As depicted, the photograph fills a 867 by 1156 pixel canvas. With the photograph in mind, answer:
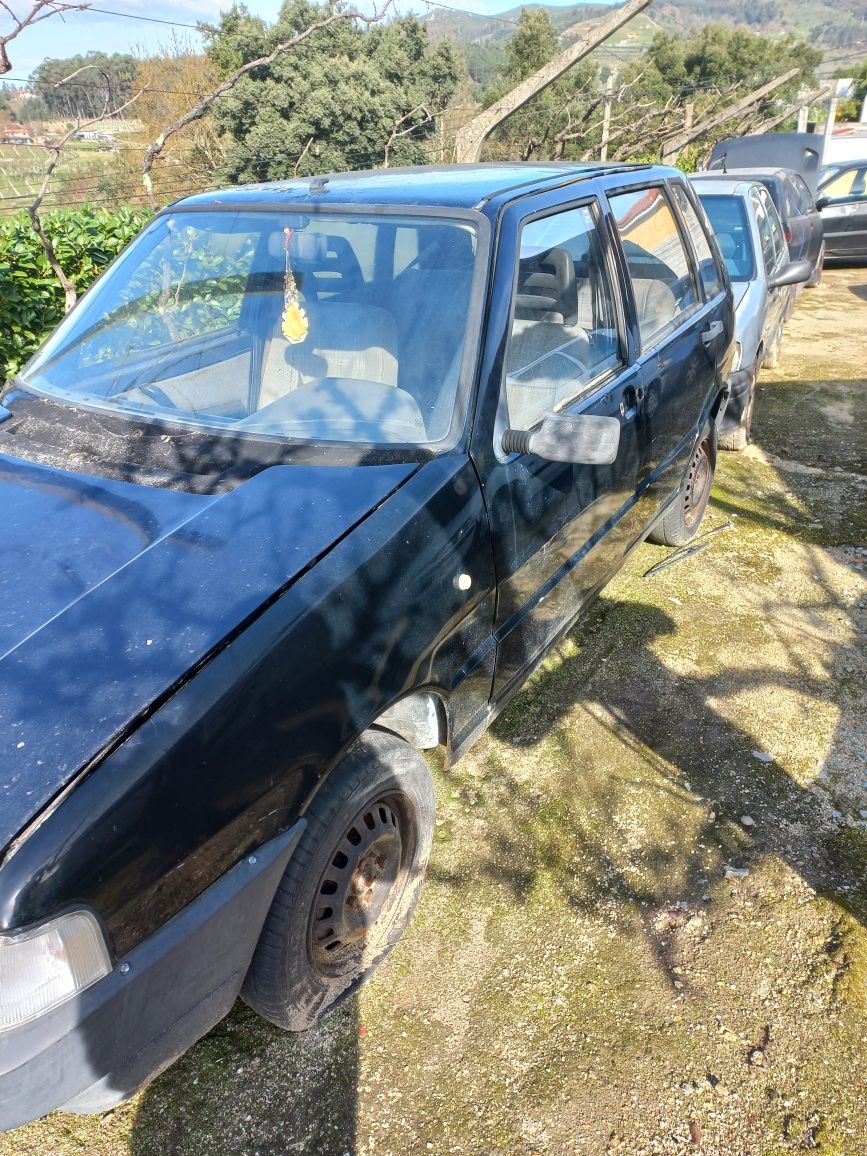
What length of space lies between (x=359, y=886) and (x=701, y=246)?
11.9 ft

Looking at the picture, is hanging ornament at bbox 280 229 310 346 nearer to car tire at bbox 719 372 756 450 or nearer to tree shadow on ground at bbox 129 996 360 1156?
tree shadow on ground at bbox 129 996 360 1156

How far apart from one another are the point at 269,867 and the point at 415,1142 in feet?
2.71

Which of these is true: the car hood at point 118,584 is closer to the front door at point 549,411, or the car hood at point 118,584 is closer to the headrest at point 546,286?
the front door at point 549,411

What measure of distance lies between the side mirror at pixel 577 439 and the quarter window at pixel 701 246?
236 centimetres

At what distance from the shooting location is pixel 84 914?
1.31 meters

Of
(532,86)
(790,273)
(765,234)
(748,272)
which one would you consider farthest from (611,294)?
(532,86)

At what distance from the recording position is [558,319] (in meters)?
2.74

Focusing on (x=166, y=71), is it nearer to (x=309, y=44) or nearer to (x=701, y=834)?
(x=309, y=44)

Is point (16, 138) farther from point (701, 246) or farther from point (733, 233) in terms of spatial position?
point (733, 233)

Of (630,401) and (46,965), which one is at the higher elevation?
(46,965)

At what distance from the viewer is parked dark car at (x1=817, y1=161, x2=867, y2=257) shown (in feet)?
41.9

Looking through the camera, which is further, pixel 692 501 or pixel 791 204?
pixel 791 204

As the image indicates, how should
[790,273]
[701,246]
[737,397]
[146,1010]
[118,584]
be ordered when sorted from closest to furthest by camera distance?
[146,1010], [118,584], [701,246], [737,397], [790,273]

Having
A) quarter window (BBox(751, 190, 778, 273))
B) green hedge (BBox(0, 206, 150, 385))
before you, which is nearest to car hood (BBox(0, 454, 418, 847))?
green hedge (BBox(0, 206, 150, 385))
